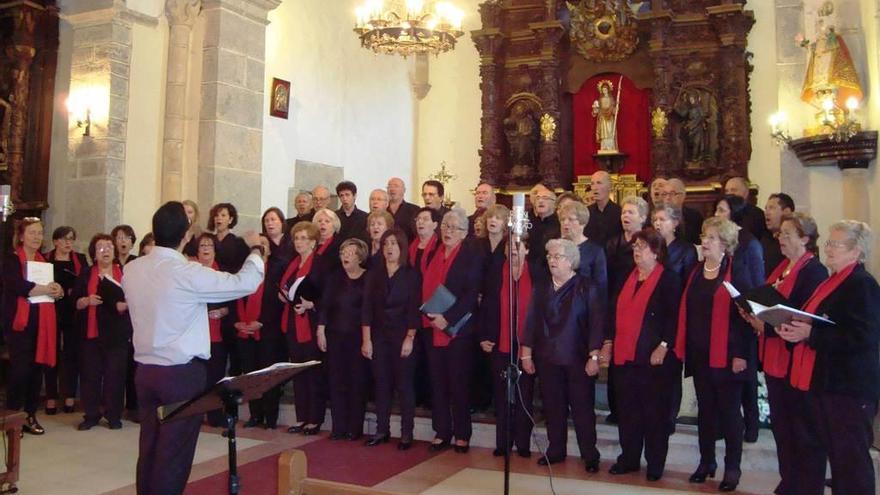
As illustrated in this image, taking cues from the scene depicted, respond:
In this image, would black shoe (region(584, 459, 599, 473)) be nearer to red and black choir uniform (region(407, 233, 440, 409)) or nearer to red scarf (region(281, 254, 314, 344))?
red and black choir uniform (region(407, 233, 440, 409))

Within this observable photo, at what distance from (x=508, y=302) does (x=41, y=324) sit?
12.0ft

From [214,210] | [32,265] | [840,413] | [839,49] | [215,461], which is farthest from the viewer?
[839,49]

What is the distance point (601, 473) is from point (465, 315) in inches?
50.7

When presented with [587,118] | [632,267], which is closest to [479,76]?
[587,118]

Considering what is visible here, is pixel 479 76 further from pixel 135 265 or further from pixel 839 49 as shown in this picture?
pixel 135 265

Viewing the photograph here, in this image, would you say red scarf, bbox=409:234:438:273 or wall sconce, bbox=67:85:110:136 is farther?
wall sconce, bbox=67:85:110:136

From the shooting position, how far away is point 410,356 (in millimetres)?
5336

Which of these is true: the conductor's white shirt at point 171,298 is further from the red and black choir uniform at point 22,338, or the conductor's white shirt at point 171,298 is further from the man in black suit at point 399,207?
the man in black suit at point 399,207

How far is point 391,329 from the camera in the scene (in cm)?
536

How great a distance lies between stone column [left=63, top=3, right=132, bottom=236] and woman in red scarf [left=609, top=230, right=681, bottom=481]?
5155mm

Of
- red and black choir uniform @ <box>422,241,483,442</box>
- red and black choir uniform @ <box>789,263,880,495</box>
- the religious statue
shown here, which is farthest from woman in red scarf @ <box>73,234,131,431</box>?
the religious statue

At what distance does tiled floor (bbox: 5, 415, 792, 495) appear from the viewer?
4.30 m

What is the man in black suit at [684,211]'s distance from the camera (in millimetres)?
5824

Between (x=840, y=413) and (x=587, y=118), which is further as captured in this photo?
(x=587, y=118)
